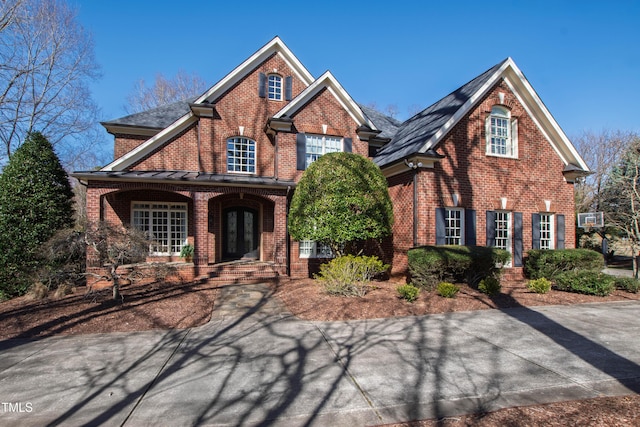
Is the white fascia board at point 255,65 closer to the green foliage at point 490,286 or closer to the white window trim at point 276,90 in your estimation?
the white window trim at point 276,90

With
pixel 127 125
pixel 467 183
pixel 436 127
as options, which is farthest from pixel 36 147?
pixel 467 183

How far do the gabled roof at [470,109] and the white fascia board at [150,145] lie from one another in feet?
26.5

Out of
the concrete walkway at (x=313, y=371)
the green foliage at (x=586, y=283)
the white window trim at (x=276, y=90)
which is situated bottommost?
the concrete walkway at (x=313, y=371)

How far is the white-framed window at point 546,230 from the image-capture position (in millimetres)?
13086

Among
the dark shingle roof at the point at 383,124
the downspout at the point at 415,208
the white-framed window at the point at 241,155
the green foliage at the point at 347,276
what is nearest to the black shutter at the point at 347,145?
the dark shingle roof at the point at 383,124

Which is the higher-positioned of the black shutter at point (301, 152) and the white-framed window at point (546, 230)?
the black shutter at point (301, 152)

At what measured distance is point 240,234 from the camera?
15.1 metres

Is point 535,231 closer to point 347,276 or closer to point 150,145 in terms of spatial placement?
point 347,276

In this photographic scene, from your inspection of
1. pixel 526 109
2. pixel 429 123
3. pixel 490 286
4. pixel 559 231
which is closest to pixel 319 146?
pixel 429 123

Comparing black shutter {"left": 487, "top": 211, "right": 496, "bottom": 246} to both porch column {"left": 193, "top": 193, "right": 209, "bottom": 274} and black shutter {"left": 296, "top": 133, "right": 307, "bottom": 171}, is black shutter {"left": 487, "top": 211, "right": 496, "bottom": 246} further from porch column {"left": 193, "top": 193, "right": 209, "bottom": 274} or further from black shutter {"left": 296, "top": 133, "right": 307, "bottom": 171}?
porch column {"left": 193, "top": 193, "right": 209, "bottom": 274}

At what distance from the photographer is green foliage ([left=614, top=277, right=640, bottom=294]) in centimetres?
1004

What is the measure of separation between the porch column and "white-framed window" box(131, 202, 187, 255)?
8.00 feet

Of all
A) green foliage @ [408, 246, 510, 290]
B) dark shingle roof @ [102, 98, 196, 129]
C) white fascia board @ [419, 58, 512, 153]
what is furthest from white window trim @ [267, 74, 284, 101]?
green foliage @ [408, 246, 510, 290]

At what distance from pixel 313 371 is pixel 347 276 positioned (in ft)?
14.3
